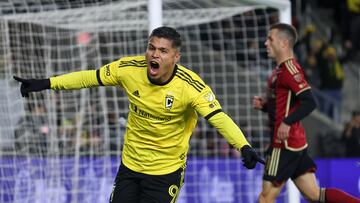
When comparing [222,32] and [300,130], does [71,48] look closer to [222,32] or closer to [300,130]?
[222,32]

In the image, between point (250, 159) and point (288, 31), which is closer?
point (250, 159)

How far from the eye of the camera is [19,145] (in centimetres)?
1045

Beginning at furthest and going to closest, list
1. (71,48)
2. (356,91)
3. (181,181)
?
1. (356,91)
2. (71,48)
3. (181,181)

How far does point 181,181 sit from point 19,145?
452 cm

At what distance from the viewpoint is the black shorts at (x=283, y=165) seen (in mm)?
7723

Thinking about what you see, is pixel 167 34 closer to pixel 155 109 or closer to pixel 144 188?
pixel 155 109

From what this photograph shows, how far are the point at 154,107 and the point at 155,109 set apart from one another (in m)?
0.02

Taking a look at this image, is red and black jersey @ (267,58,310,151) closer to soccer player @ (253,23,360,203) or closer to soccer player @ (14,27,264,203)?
soccer player @ (253,23,360,203)

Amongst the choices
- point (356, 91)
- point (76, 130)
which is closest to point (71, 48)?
point (76, 130)

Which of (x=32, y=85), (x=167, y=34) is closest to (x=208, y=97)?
(x=167, y=34)

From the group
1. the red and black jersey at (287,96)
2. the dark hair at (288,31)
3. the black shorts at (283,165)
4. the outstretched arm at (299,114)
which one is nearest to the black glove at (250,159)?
the outstretched arm at (299,114)

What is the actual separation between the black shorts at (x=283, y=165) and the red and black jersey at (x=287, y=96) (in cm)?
6

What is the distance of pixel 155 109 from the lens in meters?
6.17

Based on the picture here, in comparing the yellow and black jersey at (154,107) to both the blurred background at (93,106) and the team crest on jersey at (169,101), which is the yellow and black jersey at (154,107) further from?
the blurred background at (93,106)
